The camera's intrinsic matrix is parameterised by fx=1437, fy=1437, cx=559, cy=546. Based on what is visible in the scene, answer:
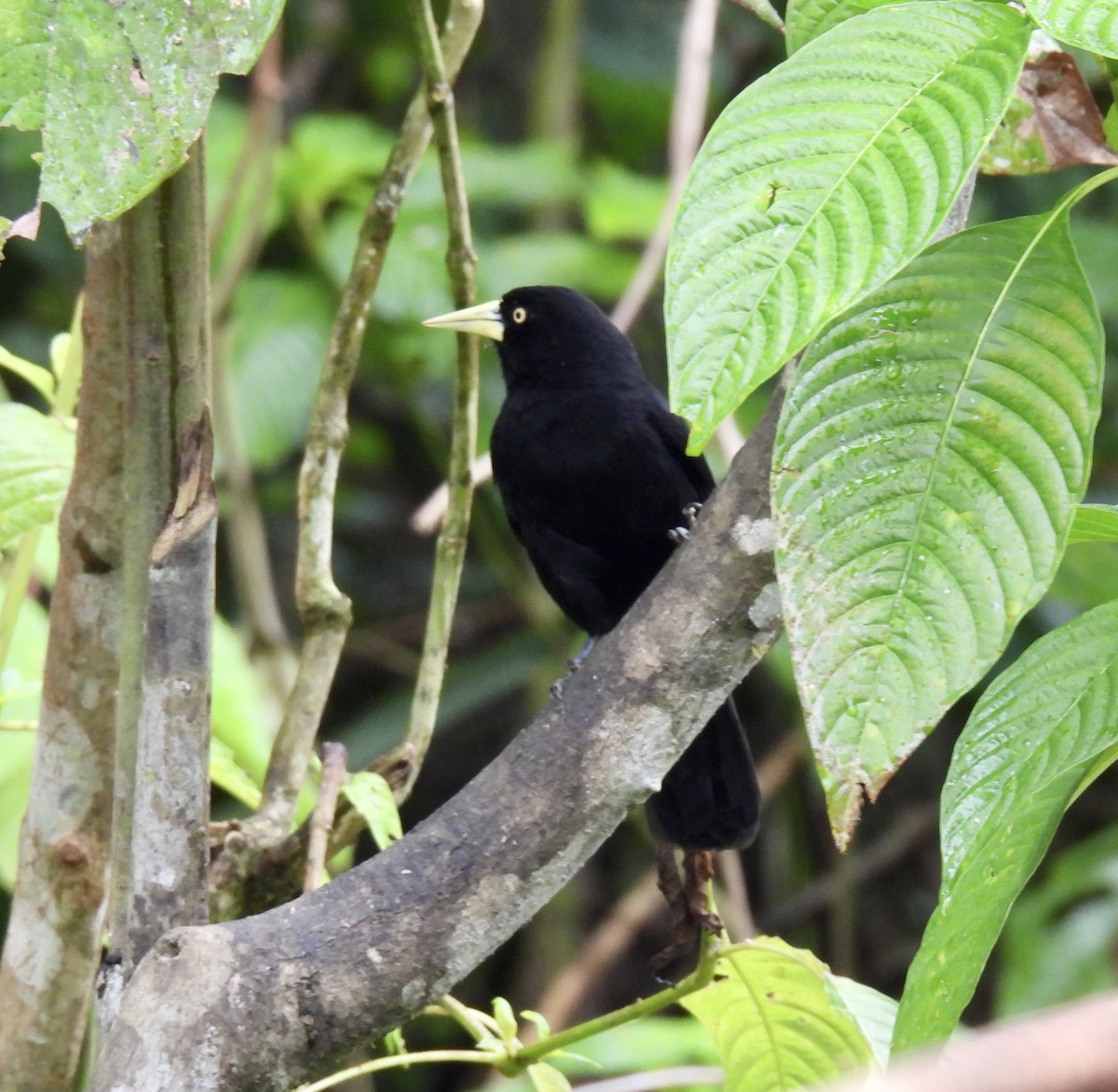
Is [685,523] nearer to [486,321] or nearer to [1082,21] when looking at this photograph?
[486,321]

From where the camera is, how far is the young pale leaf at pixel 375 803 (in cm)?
143

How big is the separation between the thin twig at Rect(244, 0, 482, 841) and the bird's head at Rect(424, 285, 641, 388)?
108 centimetres

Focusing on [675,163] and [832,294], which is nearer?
[832,294]

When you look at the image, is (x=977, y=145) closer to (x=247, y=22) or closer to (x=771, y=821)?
(x=247, y=22)

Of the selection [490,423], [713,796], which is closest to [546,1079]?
[713,796]

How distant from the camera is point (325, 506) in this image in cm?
162

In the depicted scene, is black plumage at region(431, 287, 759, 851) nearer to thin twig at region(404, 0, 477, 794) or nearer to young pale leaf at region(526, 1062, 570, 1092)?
thin twig at region(404, 0, 477, 794)

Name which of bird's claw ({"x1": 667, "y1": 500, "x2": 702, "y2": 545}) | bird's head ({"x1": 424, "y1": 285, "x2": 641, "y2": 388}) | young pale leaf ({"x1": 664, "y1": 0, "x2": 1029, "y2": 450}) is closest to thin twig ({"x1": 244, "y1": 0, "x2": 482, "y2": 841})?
young pale leaf ({"x1": 664, "y1": 0, "x2": 1029, "y2": 450})

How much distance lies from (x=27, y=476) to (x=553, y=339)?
152 cm

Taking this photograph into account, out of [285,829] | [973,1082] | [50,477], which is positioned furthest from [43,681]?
[973,1082]

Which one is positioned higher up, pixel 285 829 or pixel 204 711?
pixel 204 711

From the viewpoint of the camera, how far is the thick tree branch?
106 centimetres

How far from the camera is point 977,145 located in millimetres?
856

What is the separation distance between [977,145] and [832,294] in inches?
5.4
